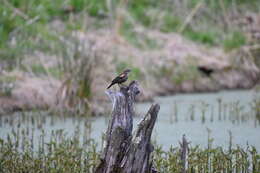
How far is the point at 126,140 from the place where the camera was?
467cm

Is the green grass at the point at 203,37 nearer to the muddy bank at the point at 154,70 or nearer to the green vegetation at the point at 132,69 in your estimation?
the muddy bank at the point at 154,70

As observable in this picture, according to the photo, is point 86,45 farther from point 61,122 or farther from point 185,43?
point 185,43

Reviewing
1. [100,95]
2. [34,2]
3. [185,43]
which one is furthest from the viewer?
[185,43]

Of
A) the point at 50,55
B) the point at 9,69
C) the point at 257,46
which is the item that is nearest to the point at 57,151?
the point at 9,69

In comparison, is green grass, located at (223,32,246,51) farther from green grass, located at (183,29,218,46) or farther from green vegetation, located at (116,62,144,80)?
green vegetation, located at (116,62,144,80)

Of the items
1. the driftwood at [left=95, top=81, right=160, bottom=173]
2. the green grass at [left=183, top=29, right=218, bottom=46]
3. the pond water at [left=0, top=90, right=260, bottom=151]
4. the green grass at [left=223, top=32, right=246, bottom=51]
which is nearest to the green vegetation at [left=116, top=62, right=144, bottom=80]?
the pond water at [left=0, top=90, right=260, bottom=151]

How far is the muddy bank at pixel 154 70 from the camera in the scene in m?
10.3

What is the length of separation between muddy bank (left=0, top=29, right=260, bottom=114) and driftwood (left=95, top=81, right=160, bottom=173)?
16.6 feet

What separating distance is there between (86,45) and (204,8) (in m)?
8.45

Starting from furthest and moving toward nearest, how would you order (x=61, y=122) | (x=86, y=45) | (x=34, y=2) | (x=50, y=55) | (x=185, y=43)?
(x=185, y=43), (x=34, y=2), (x=50, y=55), (x=86, y=45), (x=61, y=122)

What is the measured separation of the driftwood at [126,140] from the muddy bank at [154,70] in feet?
16.6

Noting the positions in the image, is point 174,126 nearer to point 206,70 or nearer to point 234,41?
point 206,70

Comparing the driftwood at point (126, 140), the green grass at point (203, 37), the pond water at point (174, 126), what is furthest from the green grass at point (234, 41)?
the driftwood at point (126, 140)

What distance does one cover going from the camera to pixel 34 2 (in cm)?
1427
